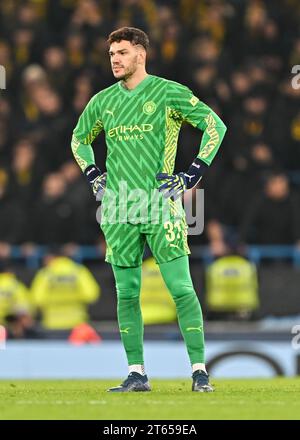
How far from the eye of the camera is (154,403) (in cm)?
697

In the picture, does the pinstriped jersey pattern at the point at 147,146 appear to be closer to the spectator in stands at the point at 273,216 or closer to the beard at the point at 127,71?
the beard at the point at 127,71

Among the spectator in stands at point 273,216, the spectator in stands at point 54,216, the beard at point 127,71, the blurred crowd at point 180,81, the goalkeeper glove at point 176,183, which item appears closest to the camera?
the goalkeeper glove at point 176,183

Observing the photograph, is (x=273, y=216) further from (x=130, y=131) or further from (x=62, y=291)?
(x=130, y=131)

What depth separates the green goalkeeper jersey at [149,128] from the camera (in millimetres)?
7668

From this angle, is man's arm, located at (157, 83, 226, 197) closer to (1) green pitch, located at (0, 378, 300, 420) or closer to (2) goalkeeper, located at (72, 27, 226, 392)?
(2) goalkeeper, located at (72, 27, 226, 392)

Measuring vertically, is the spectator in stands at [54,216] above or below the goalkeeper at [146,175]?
above

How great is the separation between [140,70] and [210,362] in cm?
561

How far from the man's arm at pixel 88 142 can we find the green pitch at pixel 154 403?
131 cm

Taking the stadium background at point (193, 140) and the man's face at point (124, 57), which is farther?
the stadium background at point (193, 140)

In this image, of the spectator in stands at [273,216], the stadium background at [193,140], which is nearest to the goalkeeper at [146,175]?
the stadium background at [193,140]

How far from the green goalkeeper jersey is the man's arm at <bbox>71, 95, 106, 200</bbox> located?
95 mm

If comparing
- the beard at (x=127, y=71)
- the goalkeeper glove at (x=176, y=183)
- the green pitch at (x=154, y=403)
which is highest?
the beard at (x=127, y=71)

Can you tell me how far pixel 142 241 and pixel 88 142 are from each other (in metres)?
0.79

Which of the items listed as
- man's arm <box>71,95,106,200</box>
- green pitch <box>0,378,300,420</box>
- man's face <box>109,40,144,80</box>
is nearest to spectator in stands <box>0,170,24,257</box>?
green pitch <box>0,378,300,420</box>
